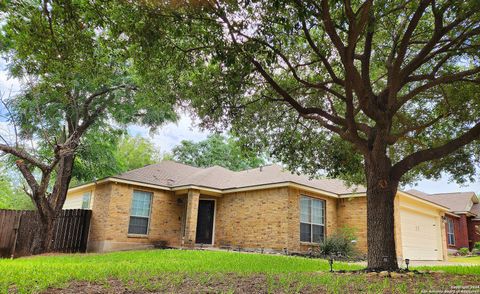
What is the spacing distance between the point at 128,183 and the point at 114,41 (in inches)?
403

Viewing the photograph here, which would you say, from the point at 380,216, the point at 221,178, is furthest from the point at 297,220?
the point at 380,216

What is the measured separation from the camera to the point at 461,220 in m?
28.7

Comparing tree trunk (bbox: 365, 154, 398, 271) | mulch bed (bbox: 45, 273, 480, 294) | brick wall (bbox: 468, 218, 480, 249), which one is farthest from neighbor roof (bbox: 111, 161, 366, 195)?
brick wall (bbox: 468, 218, 480, 249)

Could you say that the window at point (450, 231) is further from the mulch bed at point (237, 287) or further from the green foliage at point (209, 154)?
the mulch bed at point (237, 287)

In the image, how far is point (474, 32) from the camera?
7.05m

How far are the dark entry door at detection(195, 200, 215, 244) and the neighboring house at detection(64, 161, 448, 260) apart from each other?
0.05ft

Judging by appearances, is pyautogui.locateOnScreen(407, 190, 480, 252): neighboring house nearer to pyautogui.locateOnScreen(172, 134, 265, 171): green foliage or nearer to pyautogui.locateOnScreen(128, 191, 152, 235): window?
pyautogui.locateOnScreen(172, 134, 265, 171): green foliage

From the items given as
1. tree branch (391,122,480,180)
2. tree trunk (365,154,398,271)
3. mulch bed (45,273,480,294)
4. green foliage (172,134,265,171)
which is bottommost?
mulch bed (45,273,480,294)

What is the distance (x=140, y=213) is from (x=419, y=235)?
14760 mm

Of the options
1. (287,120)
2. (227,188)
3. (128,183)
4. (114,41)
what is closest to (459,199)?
(227,188)

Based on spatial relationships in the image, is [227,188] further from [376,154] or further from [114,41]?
[114,41]

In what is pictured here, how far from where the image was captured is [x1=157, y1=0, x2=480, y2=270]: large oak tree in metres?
6.62

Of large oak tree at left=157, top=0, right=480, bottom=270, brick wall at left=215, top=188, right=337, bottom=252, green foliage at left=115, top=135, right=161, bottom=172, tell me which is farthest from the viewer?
green foliage at left=115, top=135, right=161, bottom=172

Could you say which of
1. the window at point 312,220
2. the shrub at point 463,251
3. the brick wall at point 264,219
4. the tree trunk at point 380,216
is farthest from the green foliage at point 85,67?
the shrub at point 463,251
